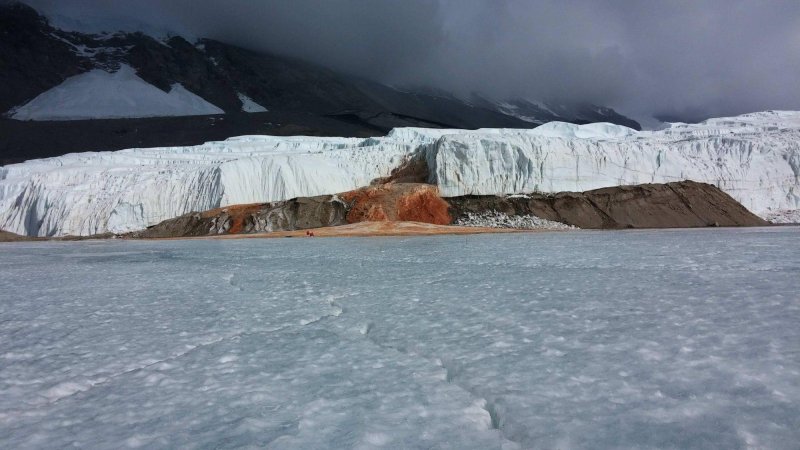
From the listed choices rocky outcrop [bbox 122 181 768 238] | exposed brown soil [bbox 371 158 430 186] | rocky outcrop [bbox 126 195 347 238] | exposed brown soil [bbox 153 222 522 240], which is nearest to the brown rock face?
Result: rocky outcrop [bbox 122 181 768 238]

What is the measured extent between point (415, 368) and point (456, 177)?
41718 millimetres

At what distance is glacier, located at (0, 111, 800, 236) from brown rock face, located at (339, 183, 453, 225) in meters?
2.64

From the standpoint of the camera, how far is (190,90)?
125312 millimetres

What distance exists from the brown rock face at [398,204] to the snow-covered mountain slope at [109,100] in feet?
257

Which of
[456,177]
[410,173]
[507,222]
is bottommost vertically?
[507,222]

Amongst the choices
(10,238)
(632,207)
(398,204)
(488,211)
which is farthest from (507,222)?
(10,238)

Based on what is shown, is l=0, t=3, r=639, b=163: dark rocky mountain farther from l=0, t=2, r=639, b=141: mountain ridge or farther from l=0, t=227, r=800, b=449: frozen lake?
l=0, t=227, r=800, b=449: frozen lake

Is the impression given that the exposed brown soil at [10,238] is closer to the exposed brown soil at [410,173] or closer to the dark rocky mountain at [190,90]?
the exposed brown soil at [410,173]

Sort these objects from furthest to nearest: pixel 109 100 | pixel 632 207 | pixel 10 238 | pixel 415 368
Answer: pixel 109 100
pixel 632 207
pixel 10 238
pixel 415 368

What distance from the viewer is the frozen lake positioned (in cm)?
236

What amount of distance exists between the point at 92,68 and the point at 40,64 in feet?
32.9

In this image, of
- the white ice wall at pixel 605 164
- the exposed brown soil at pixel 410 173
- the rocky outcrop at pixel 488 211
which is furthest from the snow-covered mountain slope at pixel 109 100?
→ the white ice wall at pixel 605 164

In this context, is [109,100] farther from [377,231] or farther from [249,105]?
[377,231]

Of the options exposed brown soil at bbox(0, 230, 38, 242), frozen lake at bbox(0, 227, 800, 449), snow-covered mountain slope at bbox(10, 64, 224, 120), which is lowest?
exposed brown soil at bbox(0, 230, 38, 242)
